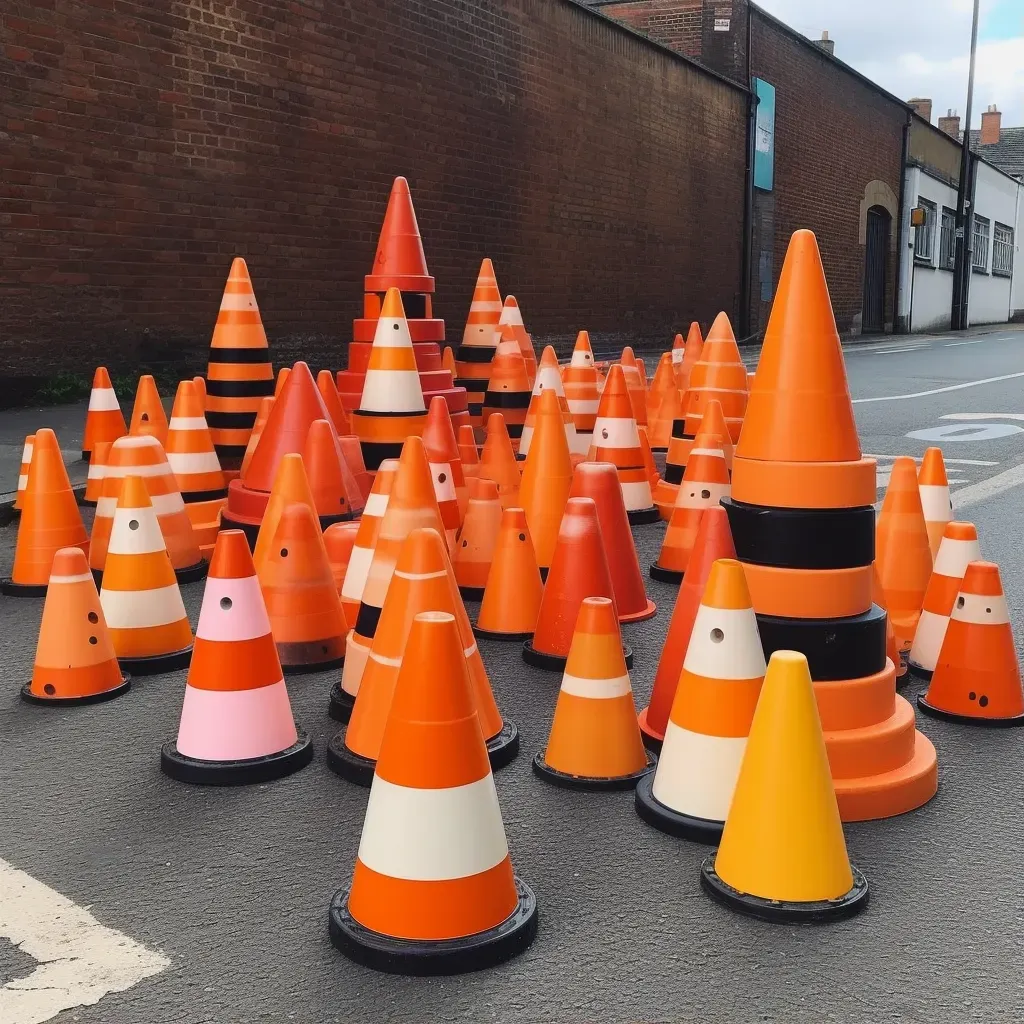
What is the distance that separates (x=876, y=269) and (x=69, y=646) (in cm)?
3849

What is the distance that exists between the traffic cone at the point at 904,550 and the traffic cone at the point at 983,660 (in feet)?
2.46

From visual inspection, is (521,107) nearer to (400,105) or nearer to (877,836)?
(400,105)

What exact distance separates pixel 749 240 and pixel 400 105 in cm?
1419

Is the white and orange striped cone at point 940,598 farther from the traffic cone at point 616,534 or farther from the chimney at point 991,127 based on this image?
the chimney at point 991,127

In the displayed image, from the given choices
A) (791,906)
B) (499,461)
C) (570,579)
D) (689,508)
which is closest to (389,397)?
(499,461)

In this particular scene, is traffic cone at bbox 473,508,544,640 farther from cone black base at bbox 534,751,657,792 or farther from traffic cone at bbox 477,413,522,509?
traffic cone at bbox 477,413,522,509

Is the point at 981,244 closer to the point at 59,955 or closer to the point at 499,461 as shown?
the point at 499,461

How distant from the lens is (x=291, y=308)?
1391cm

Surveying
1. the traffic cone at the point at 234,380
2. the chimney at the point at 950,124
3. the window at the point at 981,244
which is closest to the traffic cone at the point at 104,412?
the traffic cone at the point at 234,380

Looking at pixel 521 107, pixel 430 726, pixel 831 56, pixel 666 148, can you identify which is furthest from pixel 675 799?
pixel 831 56

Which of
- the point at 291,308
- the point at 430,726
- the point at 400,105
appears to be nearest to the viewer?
the point at 430,726

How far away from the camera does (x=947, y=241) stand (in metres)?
45.4

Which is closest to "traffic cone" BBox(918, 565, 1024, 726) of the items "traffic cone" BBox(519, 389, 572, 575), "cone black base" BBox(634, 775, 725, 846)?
"cone black base" BBox(634, 775, 725, 846)

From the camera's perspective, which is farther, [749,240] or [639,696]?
[749,240]
